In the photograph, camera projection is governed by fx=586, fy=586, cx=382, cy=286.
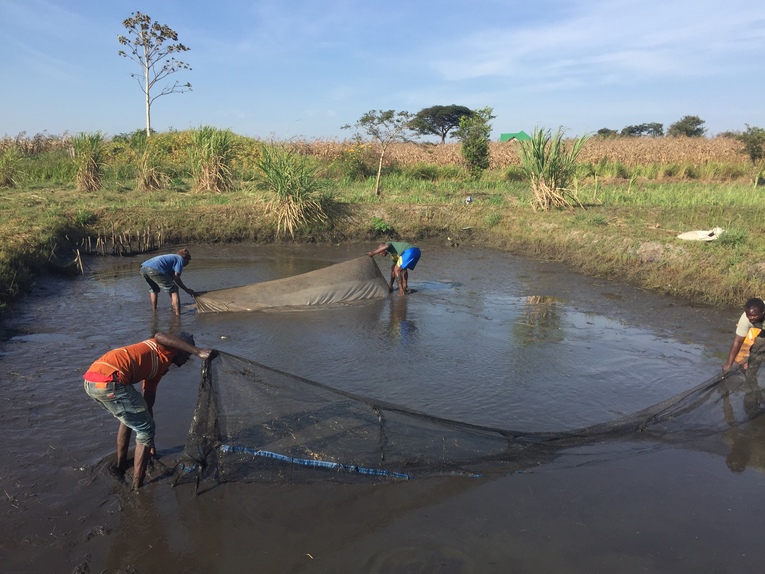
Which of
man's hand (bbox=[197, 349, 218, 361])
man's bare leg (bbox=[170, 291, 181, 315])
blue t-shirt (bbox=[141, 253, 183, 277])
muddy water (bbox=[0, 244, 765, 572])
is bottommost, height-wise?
muddy water (bbox=[0, 244, 765, 572])

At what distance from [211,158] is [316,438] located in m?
13.9

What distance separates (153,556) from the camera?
3.55 meters

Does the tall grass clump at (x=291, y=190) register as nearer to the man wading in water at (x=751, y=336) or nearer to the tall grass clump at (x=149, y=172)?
the tall grass clump at (x=149, y=172)

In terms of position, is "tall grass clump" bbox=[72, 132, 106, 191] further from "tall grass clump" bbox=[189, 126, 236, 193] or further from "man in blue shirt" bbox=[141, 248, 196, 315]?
"man in blue shirt" bbox=[141, 248, 196, 315]

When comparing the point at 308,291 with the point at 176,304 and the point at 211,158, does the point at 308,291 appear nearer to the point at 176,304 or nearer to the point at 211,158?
the point at 176,304

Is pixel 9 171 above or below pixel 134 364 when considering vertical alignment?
above

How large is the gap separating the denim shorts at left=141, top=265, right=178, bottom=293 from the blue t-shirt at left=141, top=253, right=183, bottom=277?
0.17 feet

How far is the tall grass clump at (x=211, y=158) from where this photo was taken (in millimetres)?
16516

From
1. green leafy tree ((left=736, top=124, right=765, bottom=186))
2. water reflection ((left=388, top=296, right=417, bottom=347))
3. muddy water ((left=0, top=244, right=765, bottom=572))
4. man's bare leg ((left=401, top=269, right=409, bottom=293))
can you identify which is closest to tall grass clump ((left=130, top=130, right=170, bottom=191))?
muddy water ((left=0, top=244, right=765, bottom=572))

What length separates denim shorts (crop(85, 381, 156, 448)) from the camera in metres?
3.75

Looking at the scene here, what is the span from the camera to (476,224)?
50.4 feet

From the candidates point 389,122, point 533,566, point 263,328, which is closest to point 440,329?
point 263,328

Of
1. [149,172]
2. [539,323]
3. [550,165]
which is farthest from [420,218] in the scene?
[149,172]

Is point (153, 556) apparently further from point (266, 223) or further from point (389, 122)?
point (389, 122)
